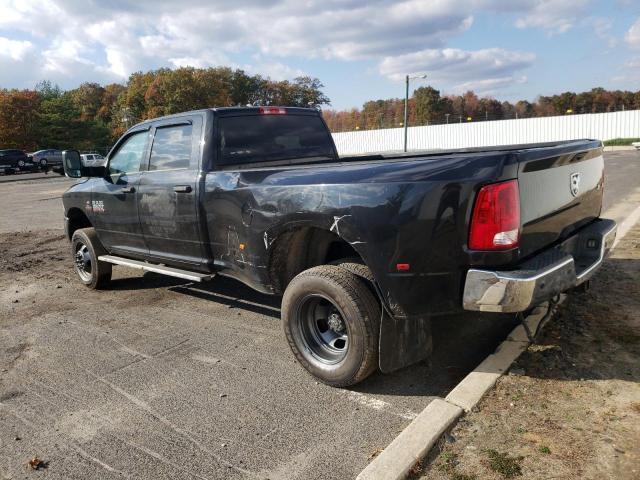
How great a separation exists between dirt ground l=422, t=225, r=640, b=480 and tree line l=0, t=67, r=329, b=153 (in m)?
63.2

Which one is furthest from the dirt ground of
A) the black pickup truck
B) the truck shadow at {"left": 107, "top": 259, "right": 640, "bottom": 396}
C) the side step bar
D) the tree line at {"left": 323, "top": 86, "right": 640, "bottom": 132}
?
the tree line at {"left": 323, "top": 86, "right": 640, "bottom": 132}

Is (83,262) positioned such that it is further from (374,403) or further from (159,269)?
(374,403)

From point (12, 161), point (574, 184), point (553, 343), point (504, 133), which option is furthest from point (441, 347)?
point (504, 133)

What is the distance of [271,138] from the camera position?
495 centimetres

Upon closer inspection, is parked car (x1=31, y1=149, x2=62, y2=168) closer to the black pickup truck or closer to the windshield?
the windshield

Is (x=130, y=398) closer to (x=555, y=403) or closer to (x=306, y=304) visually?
(x=306, y=304)

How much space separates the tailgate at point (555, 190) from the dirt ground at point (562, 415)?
84 centimetres

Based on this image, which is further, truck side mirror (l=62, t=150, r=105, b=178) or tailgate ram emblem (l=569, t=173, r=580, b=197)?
truck side mirror (l=62, t=150, r=105, b=178)

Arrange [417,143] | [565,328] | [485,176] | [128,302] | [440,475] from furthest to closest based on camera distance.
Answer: [417,143] → [128,302] → [565,328] → [485,176] → [440,475]

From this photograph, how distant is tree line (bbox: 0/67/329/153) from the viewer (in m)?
59.8

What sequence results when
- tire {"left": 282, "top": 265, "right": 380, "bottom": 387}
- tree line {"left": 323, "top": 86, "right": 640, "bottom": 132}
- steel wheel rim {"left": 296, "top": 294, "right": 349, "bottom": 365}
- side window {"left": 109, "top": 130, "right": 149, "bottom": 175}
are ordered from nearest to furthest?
tire {"left": 282, "top": 265, "right": 380, "bottom": 387}, steel wheel rim {"left": 296, "top": 294, "right": 349, "bottom": 365}, side window {"left": 109, "top": 130, "right": 149, "bottom": 175}, tree line {"left": 323, "top": 86, "right": 640, "bottom": 132}

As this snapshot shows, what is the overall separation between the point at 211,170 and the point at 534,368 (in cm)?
291

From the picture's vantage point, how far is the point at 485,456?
100 inches

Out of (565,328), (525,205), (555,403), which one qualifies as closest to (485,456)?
(555,403)
